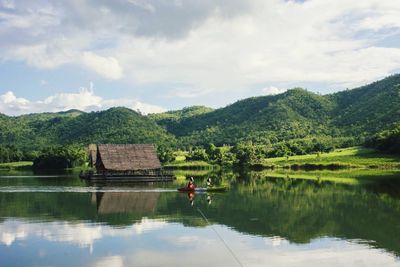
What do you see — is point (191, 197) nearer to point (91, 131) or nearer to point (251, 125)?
point (251, 125)

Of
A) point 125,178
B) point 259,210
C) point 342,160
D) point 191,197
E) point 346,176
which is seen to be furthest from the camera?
point 342,160

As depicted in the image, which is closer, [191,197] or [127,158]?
[191,197]

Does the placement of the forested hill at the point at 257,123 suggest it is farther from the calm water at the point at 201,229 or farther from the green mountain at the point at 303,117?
the calm water at the point at 201,229

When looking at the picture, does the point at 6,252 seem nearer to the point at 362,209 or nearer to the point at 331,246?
the point at 331,246

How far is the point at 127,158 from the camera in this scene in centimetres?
6328

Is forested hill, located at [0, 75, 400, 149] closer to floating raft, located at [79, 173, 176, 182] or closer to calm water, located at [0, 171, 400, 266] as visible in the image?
floating raft, located at [79, 173, 176, 182]

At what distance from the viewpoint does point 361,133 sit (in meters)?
121

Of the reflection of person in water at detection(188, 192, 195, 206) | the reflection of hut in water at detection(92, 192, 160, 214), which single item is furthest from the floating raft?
the reflection of person in water at detection(188, 192, 195, 206)

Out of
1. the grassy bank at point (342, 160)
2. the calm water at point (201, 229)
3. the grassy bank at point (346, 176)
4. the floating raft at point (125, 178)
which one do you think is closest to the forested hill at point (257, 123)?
the grassy bank at point (342, 160)

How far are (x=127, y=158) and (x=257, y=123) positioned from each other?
349ft

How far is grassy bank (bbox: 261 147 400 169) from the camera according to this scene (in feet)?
253

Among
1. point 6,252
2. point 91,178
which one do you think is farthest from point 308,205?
point 91,178

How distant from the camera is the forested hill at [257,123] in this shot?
138625 millimetres

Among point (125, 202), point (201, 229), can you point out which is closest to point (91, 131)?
point (125, 202)
